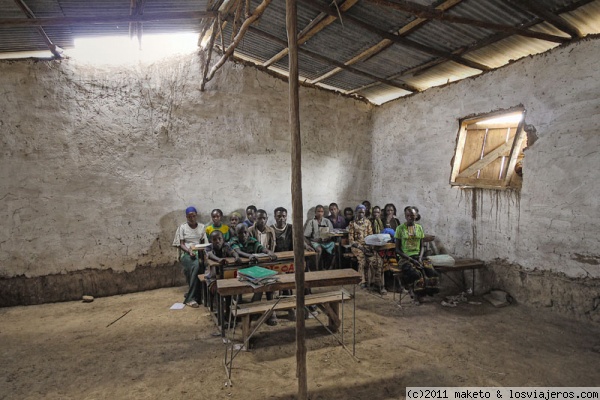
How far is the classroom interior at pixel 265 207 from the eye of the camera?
363 centimetres

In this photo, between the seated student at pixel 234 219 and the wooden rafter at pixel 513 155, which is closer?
the wooden rafter at pixel 513 155

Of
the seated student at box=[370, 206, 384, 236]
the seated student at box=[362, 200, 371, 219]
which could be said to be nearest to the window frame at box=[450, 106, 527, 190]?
the seated student at box=[370, 206, 384, 236]

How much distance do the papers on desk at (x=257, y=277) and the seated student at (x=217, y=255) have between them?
990mm

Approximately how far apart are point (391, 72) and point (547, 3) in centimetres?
281

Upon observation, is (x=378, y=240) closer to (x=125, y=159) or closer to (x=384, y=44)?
(x=384, y=44)

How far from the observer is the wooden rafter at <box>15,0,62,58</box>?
4.30m

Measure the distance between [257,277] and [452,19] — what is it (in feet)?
12.5

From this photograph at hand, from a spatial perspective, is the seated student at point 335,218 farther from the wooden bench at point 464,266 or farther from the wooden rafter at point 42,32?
the wooden rafter at point 42,32

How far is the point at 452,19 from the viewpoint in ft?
13.4

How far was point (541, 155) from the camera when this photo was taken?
4.94m

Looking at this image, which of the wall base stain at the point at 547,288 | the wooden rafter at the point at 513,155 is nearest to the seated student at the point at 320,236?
the wall base stain at the point at 547,288

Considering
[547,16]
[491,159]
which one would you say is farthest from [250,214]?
[547,16]

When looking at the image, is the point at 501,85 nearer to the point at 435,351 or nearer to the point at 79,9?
the point at 435,351

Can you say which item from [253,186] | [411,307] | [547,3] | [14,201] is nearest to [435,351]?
[411,307]
